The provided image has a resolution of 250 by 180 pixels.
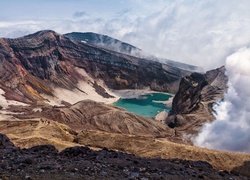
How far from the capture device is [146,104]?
16562 cm

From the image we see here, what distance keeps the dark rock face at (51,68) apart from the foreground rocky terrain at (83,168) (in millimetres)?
107493

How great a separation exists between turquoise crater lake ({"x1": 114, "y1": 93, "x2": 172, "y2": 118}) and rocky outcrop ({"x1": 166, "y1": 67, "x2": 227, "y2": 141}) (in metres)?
15.1

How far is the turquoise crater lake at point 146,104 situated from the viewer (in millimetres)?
148250

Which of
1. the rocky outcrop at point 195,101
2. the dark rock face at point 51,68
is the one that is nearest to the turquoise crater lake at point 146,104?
the dark rock face at point 51,68

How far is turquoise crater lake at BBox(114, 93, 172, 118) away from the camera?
5837 inches

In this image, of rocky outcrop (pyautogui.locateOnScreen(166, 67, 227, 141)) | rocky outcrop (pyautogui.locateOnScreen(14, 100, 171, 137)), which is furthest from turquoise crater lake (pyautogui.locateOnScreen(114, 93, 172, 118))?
rocky outcrop (pyautogui.locateOnScreen(14, 100, 171, 137))

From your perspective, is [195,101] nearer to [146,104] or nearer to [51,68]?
[146,104]

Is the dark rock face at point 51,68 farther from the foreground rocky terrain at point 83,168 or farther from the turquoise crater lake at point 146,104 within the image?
the foreground rocky terrain at point 83,168

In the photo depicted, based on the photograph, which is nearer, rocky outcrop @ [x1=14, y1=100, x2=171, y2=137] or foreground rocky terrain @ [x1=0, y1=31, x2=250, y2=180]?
foreground rocky terrain @ [x1=0, y1=31, x2=250, y2=180]

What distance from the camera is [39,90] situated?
492ft

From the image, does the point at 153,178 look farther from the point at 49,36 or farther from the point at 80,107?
the point at 49,36

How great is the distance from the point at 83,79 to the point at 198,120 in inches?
4024

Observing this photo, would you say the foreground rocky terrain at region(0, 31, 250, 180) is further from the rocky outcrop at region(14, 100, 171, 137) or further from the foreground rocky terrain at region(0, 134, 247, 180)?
the rocky outcrop at region(14, 100, 171, 137)

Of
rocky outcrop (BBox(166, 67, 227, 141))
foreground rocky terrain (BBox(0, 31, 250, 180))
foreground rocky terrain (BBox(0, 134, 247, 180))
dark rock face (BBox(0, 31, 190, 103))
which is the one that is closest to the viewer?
foreground rocky terrain (BBox(0, 134, 247, 180))
